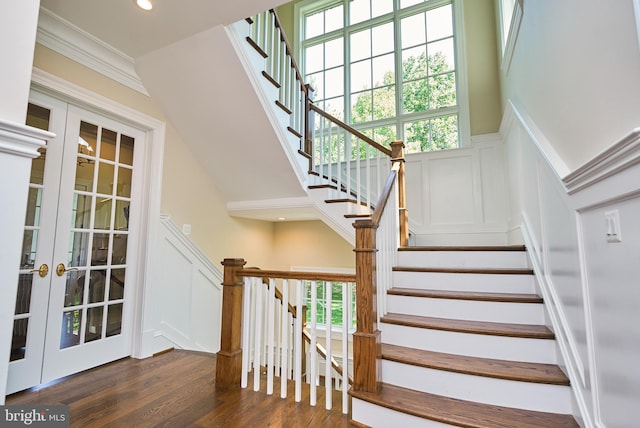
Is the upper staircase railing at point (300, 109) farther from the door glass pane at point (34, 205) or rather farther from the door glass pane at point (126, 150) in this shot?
the door glass pane at point (34, 205)

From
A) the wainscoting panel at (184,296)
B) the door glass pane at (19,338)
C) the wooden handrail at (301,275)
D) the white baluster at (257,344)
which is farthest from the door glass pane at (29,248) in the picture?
the white baluster at (257,344)

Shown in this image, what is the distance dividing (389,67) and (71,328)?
4768 mm

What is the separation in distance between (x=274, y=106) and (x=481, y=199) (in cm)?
256

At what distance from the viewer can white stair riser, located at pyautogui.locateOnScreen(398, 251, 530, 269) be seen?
2.45m

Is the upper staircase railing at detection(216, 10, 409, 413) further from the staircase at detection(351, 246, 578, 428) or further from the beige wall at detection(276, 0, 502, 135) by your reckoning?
the beige wall at detection(276, 0, 502, 135)

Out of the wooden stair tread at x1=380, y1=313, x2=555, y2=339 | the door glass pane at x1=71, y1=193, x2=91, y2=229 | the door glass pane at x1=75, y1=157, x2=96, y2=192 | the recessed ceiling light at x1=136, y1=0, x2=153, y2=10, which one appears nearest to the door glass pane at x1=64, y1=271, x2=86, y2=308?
the door glass pane at x1=71, y1=193, x2=91, y2=229

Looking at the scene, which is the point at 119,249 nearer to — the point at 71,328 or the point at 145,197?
the point at 145,197

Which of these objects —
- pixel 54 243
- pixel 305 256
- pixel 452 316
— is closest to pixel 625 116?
pixel 452 316

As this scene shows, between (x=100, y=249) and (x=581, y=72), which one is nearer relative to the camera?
(x=581, y=72)

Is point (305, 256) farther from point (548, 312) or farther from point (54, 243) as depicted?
point (548, 312)

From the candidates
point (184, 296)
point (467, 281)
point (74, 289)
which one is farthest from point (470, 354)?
point (74, 289)

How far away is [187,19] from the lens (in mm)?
2400

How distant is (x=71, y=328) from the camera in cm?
256

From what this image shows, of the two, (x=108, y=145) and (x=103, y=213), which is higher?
(x=108, y=145)
